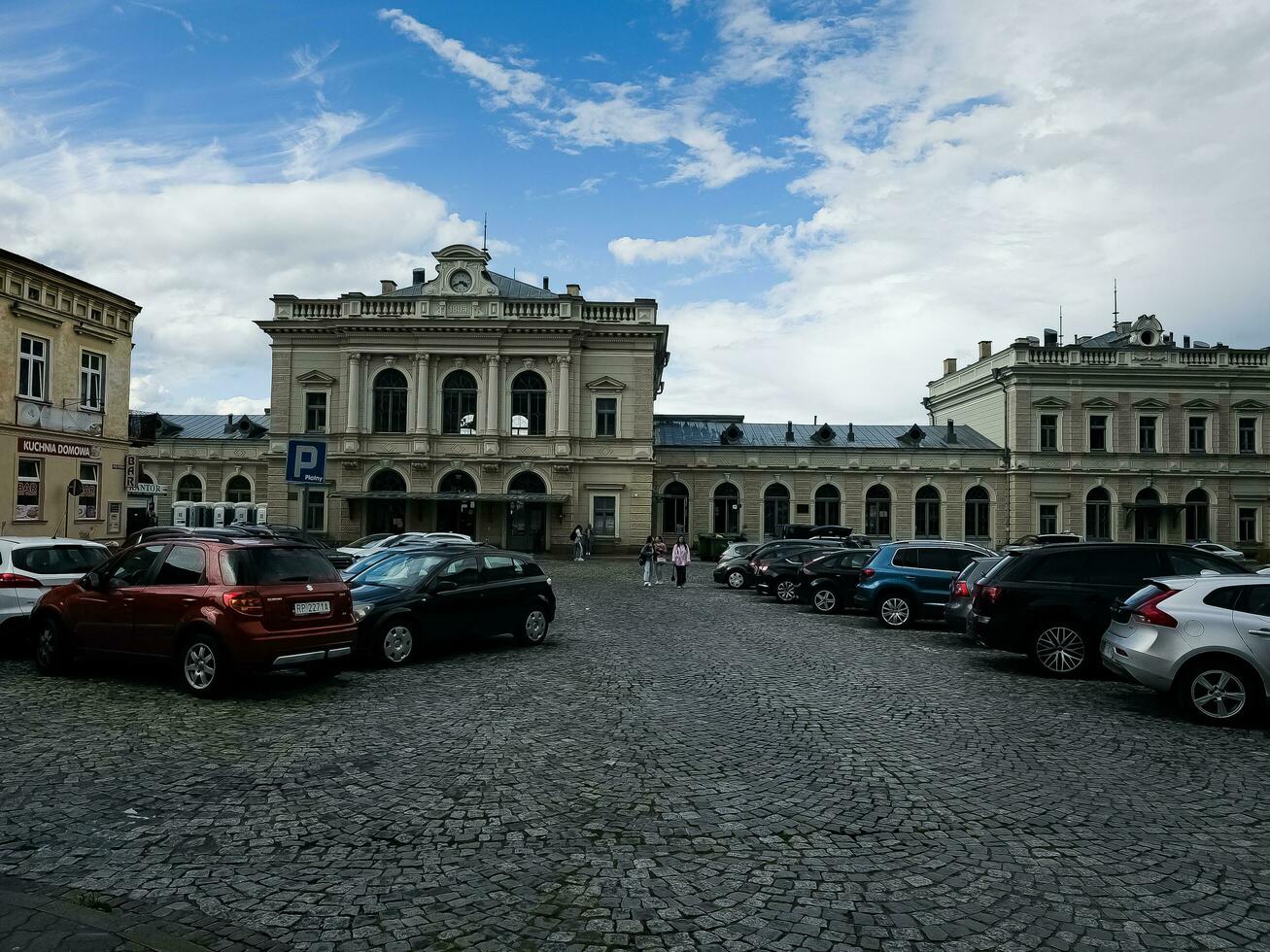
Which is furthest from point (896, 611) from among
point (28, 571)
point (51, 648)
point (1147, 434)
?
point (1147, 434)

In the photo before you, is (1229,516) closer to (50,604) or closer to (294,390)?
(294,390)

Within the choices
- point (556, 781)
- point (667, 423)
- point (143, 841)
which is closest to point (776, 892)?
point (556, 781)

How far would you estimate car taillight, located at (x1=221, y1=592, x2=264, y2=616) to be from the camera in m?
9.12

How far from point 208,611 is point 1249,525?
5572cm

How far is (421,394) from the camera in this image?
43438 millimetres

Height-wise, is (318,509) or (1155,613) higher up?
(318,509)

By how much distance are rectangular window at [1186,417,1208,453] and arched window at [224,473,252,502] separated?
181 ft

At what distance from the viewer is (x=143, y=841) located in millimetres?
5227

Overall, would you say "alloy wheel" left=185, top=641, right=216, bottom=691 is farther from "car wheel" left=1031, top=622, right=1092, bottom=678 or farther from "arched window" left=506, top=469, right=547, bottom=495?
"arched window" left=506, top=469, right=547, bottom=495

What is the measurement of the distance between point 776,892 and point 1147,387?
5264cm

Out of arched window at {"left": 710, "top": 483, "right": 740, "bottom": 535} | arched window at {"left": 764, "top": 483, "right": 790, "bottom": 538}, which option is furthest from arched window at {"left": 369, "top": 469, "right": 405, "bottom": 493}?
arched window at {"left": 764, "top": 483, "right": 790, "bottom": 538}

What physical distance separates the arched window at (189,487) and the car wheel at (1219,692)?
179 ft

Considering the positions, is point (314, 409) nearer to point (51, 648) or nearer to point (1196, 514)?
point (51, 648)

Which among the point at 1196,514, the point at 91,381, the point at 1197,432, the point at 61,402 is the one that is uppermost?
the point at 1197,432
